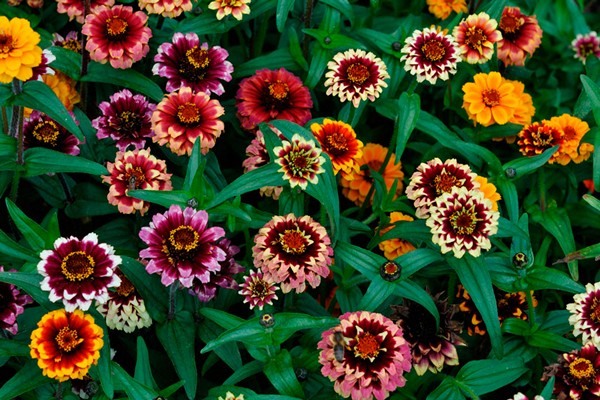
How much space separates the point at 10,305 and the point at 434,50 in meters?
1.63

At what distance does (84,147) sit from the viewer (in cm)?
267

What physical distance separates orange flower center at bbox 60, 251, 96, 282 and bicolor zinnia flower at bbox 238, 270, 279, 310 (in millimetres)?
474

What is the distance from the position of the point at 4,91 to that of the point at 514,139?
191 centimetres

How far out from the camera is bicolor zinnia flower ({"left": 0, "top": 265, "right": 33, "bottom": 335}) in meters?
2.07

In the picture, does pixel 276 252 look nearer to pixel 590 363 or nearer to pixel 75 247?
pixel 75 247

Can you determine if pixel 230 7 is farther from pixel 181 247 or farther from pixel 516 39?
pixel 516 39

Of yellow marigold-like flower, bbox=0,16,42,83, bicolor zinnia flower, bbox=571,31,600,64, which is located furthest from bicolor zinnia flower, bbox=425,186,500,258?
bicolor zinnia flower, bbox=571,31,600,64

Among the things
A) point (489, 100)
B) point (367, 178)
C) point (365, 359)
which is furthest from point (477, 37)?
point (365, 359)

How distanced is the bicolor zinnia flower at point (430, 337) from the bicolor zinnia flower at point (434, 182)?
31cm

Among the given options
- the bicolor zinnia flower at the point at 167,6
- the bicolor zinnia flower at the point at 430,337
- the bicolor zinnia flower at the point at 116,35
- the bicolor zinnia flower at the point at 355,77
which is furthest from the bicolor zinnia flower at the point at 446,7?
the bicolor zinnia flower at the point at 430,337

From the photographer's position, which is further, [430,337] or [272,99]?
[272,99]

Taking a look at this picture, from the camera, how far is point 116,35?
2.56m

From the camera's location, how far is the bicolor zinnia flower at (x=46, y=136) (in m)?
2.51

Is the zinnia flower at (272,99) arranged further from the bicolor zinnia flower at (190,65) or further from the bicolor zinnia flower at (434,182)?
the bicolor zinnia flower at (434,182)
